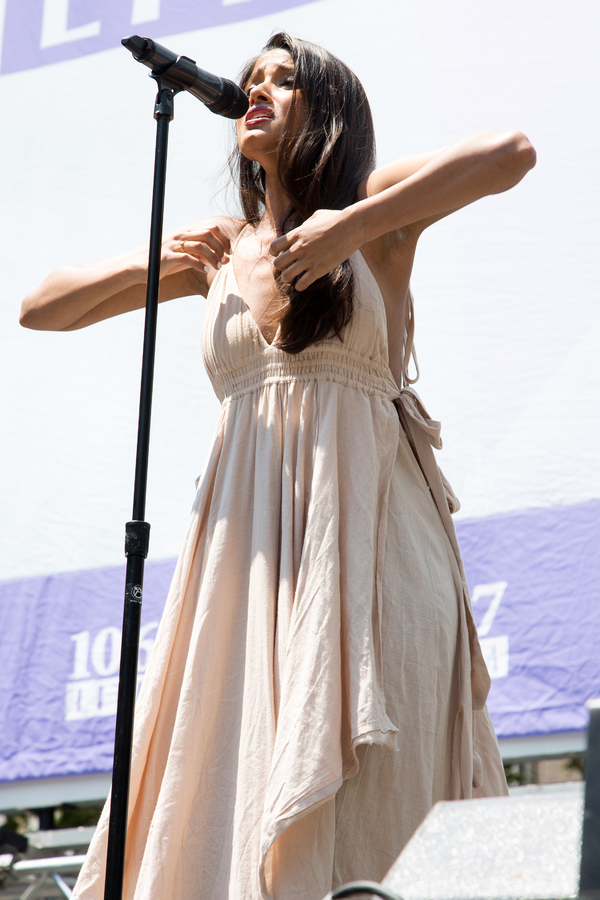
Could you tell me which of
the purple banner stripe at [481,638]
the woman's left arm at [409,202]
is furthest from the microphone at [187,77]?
the purple banner stripe at [481,638]

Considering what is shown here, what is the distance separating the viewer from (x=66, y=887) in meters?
2.36

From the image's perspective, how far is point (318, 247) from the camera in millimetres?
1226

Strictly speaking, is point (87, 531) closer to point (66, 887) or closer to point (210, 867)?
point (66, 887)

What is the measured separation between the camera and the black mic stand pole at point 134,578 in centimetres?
105

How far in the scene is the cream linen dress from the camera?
3.67 ft

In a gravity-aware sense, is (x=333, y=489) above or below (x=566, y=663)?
above

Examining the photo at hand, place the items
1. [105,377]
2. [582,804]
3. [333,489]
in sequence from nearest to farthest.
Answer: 1. [582,804]
2. [333,489]
3. [105,377]

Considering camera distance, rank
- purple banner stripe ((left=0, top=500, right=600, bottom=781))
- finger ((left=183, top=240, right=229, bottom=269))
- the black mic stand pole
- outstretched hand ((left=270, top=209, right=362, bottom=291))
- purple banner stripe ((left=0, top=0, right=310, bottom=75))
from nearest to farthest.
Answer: the black mic stand pole, outstretched hand ((left=270, top=209, right=362, bottom=291)), finger ((left=183, top=240, right=229, bottom=269)), purple banner stripe ((left=0, top=500, right=600, bottom=781)), purple banner stripe ((left=0, top=0, right=310, bottom=75))

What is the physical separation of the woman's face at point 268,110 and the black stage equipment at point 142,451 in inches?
3.6

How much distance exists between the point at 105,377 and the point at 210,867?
1.61m

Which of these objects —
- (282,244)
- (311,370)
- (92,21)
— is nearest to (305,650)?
(311,370)

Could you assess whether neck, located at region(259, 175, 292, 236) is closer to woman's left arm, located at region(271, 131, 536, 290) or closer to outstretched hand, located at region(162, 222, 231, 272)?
outstretched hand, located at region(162, 222, 231, 272)

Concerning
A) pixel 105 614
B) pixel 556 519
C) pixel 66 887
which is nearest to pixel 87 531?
pixel 105 614

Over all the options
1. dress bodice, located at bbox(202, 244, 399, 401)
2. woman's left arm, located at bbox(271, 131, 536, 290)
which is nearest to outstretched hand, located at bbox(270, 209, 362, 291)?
woman's left arm, located at bbox(271, 131, 536, 290)
